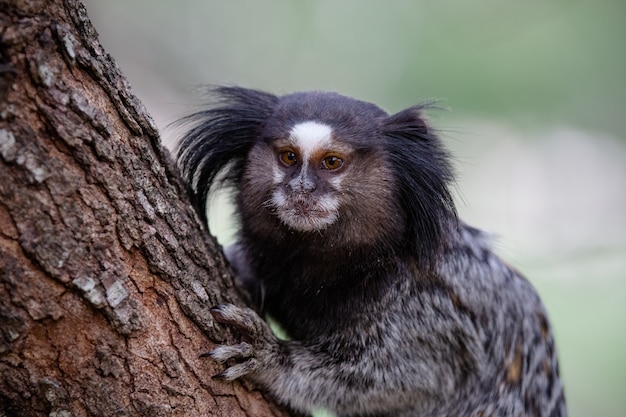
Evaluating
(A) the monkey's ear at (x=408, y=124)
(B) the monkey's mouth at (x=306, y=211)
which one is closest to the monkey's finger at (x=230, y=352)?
(B) the monkey's mouth at (x=306, y=211)

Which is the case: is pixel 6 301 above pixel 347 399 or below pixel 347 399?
above

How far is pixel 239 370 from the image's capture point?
2.63 m

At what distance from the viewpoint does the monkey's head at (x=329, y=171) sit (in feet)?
9.48

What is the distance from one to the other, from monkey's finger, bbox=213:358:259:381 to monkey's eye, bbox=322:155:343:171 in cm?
83

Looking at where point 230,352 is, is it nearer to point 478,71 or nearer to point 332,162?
point 332,162

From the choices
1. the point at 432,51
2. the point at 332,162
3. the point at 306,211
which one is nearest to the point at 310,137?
the point at 332,162

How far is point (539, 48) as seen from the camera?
871cm

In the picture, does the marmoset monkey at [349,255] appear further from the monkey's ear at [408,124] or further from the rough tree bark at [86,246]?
the rough tree bark at [86,246]

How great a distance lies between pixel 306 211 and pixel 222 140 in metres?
0.64

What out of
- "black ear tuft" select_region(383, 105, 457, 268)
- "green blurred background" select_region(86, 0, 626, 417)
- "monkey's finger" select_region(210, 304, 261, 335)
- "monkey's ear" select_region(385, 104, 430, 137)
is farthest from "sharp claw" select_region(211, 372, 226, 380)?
"green blurred background" select_region(86, 0, 626, 417)

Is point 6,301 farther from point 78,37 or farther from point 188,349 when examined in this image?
point 78,37

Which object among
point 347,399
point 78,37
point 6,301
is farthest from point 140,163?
point 347,399

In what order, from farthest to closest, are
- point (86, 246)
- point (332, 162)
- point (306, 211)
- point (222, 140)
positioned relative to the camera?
point (222, 140), point (332, 162), point (306, 211), point (86, 246)

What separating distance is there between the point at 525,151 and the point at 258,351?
6.85 metres
